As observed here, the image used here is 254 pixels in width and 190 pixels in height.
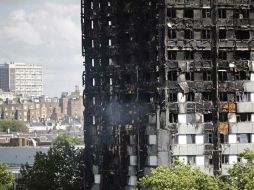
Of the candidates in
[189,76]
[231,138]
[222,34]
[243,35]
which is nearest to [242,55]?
[243,35]

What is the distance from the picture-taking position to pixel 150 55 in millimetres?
104000

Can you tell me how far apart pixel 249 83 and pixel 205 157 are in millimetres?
11358

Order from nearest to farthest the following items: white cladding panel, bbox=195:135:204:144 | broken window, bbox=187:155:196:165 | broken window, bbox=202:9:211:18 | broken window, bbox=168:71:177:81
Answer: broken window, bbox=187:155:196:165
broken window, bbox=168:71:177:81
white cladding panel, bbox=195:135:204:144
broken window, bbox=202:9:211:18

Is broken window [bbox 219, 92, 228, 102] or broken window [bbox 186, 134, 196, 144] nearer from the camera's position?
broken window [bbox 186, 134, 196, 144]

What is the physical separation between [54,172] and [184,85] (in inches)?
1073

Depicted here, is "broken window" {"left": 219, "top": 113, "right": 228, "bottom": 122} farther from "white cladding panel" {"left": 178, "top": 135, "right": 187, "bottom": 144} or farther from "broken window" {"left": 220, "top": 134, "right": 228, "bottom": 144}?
"white cladding panel" {"left": 178, "top": 135, "right": 187, "bottom": 144}

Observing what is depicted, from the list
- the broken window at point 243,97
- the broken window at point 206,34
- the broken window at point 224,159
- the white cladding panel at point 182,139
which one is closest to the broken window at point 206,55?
the broken window at point 206,34

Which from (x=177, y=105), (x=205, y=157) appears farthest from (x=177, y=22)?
(x=205, y=157)

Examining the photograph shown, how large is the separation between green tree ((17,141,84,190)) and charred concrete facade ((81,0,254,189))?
42.5 ft

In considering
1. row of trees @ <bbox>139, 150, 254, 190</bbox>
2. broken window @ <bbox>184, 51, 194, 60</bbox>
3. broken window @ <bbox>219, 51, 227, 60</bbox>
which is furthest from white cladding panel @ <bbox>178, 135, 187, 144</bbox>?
row of trees @ <bbox>139, 150, 254, 190</bbox>

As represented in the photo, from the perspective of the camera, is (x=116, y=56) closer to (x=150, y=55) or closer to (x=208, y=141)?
(x=150, y=55)

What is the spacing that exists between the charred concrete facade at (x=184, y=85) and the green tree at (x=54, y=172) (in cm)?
1294

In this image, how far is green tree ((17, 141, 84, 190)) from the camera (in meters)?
117

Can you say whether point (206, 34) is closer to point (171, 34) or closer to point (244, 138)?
point (171, 34)
